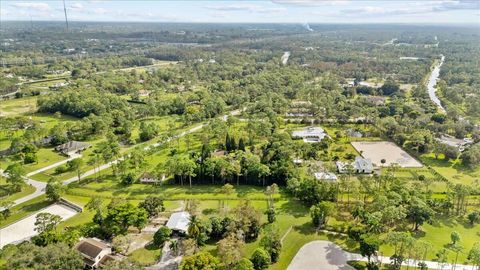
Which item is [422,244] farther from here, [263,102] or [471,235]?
[263,102]

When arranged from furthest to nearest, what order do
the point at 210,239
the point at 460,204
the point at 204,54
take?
the point at 204,54, the point at 460,204, the point at 210,239

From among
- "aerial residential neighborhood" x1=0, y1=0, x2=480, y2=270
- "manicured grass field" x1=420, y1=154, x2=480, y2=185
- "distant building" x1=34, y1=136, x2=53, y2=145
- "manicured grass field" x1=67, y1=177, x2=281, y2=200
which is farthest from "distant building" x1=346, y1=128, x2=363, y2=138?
"distant building" x1=34, y1=136, x2=53, y2=145

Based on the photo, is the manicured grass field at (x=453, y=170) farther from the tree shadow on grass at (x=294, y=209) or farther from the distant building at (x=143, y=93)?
the distant building at (x=143, y=93)

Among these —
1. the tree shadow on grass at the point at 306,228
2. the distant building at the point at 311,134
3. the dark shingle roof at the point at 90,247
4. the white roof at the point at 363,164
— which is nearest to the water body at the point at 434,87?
the distant building at the point at 311,134

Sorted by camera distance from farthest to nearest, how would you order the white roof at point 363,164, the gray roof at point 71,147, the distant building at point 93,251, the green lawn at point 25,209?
the gray roof at point 71,147 → the white roof at point 363,164 → the green lawn at point 25,209 → the distant building at point 93,251

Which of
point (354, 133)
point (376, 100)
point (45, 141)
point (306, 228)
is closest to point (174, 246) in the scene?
point (306, 228)

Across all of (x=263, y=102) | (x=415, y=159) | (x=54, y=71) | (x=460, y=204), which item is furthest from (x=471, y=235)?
(x=54, y=71)

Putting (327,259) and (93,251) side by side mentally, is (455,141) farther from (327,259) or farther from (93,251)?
(93,251)
